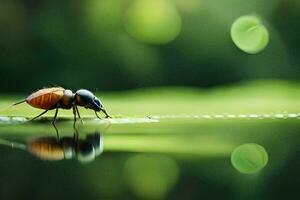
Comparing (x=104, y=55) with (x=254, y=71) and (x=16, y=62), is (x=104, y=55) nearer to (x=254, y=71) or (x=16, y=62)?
(x=16, y=62)

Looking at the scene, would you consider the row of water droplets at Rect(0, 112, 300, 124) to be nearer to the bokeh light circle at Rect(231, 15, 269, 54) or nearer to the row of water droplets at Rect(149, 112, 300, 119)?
the row of water droplets at Rect(149, 112, 300, 119)

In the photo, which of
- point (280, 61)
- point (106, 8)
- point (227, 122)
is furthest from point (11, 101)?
point (280, 61)

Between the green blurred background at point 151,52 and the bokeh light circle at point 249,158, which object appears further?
the green blurred background at point 151,52

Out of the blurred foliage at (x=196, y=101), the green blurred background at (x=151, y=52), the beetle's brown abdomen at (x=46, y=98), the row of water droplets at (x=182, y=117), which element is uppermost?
the green blurred background at (x=151, y=52)

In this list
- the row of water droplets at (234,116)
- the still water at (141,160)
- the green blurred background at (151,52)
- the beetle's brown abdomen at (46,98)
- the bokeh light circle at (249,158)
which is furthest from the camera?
the green blurred background at (151,52)

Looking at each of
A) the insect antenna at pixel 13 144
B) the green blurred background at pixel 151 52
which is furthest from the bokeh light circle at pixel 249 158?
the green blurred background at pixel 151 52

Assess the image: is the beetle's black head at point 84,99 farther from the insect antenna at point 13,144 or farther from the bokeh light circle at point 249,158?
the bokeh light circle at point 249,158
